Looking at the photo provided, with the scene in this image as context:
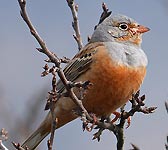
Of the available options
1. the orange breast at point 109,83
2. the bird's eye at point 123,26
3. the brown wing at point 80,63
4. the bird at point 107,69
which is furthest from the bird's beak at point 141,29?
A: the orange breast at point 109,83

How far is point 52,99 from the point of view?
12.7ft

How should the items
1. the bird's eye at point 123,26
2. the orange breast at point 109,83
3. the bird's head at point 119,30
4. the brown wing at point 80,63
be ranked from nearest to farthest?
1. the orange breast at point 109,83
2. the brown wing at point 80,63
3. the bird's head at point 119,30
4. the bird's eye at point 123,26

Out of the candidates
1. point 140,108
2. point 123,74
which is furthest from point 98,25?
point 140,108

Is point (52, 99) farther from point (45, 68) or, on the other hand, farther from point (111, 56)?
point (111, 56)

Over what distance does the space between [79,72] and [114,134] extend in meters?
1.21

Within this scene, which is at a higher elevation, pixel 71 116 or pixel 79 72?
pixel 79 72

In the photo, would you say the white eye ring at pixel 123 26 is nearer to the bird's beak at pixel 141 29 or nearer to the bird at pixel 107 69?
the bird at pixel 107 69

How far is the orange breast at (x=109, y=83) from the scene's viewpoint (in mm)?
5406

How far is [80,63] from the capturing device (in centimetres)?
584

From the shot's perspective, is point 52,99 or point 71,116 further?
point 71,116

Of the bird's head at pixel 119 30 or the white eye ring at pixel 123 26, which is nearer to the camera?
the bird's head at pixel 119 30

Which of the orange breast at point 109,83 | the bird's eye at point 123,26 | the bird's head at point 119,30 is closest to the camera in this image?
the orange breast at point 109,83

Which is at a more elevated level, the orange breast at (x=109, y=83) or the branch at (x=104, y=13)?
the branch at (x=104, y=13)

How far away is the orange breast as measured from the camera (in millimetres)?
5406
